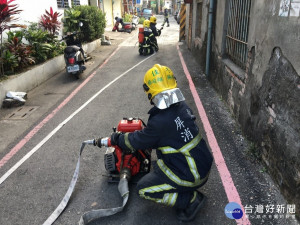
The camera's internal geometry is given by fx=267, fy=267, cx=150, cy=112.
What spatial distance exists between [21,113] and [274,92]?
5.44m

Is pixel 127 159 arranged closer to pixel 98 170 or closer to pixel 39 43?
pixel 98 170

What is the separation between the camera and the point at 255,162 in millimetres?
4027

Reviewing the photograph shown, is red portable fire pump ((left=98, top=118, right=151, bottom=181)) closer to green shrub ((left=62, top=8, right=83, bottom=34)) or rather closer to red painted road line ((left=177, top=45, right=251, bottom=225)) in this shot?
red painted road line ((left=177, top=45, right=251, bottom=225))

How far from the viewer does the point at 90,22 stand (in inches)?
534

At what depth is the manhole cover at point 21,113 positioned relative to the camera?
20.0 ft

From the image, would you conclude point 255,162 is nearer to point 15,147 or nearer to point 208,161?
point 208,161

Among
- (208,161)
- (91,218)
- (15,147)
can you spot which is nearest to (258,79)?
(208,161)

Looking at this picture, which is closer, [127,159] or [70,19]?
[127,159]

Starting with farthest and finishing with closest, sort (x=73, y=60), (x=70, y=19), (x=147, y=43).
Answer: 1. (x=147, y=43)
2. (x=70, y=19)
3. (x=73, y=60)

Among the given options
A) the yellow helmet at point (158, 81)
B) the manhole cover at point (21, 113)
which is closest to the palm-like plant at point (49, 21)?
the manhole cover at point (21, 113)

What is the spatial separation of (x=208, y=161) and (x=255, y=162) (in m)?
1.42

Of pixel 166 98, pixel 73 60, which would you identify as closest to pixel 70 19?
pixel 73 60

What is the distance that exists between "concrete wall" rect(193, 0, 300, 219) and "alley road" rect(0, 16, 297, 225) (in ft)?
1.00

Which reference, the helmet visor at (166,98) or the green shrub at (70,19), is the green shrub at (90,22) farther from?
the helmet visor at (166,98)
